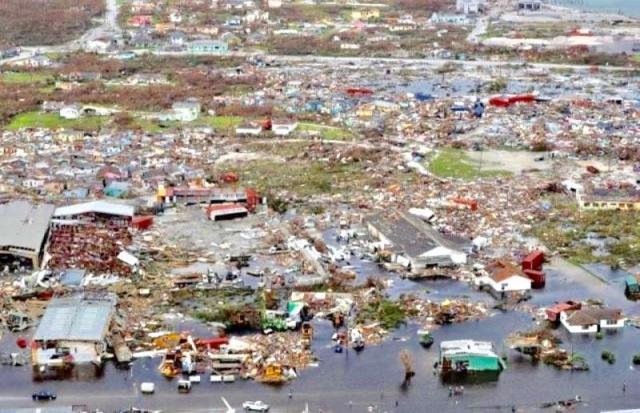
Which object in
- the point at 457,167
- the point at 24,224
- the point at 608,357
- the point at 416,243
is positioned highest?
the point at 24,224

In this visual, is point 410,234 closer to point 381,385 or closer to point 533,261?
point 533,261

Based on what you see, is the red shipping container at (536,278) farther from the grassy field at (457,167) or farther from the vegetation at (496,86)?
the vegetation at (496,86)

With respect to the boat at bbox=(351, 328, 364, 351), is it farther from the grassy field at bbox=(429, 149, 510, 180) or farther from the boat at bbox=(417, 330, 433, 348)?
the grassy field at bbox=(429, 149, 510, 180)

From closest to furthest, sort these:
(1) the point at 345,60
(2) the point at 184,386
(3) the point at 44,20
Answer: (2) the point at 184,386
(1) the point at 345,60
(3) the point at 44,20

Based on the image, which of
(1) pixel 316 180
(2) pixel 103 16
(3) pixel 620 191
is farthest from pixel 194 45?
(3) pixel 620 191

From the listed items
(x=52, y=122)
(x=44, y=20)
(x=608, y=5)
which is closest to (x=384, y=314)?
(x=52, y=122)

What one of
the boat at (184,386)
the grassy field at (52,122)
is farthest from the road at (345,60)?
the boat at (184,386)

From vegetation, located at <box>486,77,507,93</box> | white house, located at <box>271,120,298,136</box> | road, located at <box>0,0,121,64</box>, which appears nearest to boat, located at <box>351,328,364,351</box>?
white house, located at <box>271,120,298,136</box>
